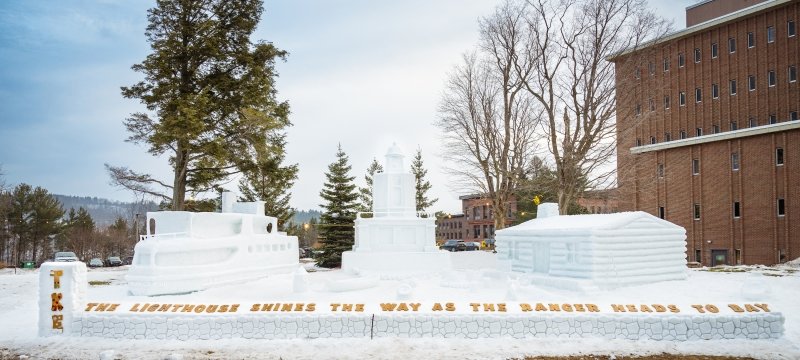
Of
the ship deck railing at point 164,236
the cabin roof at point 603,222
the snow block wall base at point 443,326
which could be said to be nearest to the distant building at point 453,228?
the cabin roof at point 603,222

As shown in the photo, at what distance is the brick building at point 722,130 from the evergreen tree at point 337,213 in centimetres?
1561

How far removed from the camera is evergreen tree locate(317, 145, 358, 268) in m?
32.2

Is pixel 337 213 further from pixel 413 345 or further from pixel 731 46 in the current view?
pixel 731 46

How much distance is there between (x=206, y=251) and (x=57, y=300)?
23.4 feet

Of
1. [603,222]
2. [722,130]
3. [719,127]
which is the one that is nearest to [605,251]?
[603,222]

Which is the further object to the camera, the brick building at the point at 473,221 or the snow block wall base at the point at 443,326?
the brick building at the point at 473,221

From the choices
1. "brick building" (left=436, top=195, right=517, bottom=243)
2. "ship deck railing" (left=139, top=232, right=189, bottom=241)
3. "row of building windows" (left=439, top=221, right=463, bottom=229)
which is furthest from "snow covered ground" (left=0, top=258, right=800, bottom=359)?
"row of building windows" (left=439, top=221, right=463, bottom=229)

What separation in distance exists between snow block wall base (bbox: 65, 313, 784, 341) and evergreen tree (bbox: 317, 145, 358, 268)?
2002 cm

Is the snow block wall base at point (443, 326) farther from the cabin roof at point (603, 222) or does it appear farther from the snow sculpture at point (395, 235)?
the snow sculpture at point (395, 235)

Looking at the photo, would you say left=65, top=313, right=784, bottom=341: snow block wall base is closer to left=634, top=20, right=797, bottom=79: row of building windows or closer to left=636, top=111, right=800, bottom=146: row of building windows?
left=634, top=20, right=797, bottom=79: row of building windows

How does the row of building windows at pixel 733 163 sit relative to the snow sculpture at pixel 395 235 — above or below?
above

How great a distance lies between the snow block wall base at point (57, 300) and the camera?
12.2 metres

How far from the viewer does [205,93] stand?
82.8ft

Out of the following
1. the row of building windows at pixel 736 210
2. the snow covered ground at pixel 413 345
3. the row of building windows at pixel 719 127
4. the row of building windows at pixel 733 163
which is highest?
the row of building windows at pixel 719 127
